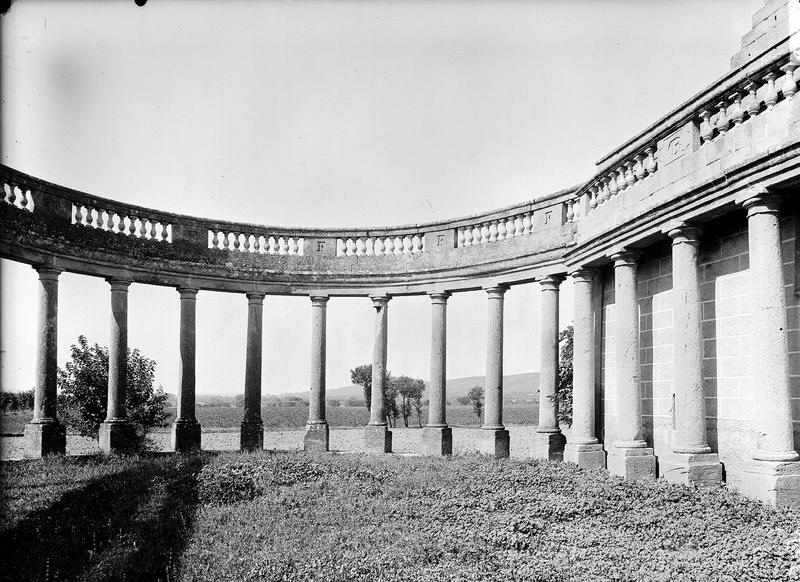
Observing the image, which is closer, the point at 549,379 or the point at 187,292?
the point at 549,379

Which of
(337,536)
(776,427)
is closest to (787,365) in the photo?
(776,427)

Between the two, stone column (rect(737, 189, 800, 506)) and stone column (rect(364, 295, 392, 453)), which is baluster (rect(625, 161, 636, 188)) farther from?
stone column (rect(364, 295, 392, 453))

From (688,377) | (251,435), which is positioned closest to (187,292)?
(251,435)

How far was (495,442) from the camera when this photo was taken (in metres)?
19.5

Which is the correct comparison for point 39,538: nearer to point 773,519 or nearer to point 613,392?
point 773,519

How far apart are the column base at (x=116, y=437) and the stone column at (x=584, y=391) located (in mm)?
12498

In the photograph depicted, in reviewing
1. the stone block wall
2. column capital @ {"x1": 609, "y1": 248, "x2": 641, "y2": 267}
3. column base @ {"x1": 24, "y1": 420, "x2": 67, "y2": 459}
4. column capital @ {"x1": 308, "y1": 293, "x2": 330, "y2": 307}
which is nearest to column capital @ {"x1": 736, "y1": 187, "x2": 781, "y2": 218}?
the stone block wall

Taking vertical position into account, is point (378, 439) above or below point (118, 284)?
below

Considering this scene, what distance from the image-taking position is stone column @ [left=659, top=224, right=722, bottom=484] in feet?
37.6

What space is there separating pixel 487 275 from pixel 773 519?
12201 mm

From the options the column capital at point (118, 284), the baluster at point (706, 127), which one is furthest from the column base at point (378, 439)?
the baluster at point (706, 127)

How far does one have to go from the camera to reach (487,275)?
20.4 m

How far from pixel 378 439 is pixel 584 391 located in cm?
825

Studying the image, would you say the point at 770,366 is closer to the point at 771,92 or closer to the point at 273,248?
the point at 771,92
